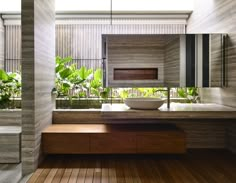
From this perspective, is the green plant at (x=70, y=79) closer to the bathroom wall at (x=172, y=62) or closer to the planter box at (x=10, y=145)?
the planter box at (x=10, y=145)

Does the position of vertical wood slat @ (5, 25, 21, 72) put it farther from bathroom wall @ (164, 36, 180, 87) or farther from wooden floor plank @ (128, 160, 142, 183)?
wooden floor plank @ (128, 160, 142, 183)

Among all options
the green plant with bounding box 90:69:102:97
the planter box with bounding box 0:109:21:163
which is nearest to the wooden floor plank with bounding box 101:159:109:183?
the planter box with bounding box 0:109:21:163

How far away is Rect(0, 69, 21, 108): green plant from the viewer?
3.98m

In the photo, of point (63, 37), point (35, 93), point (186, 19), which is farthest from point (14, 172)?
point (186, 19)

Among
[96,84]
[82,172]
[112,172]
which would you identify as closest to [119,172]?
[112,172]

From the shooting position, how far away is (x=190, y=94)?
14.4 ft

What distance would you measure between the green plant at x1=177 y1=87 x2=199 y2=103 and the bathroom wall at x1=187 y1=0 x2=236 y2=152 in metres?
0.11

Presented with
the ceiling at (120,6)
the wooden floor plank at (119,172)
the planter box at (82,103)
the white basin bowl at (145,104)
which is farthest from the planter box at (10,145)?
the ceiling at (120,6)

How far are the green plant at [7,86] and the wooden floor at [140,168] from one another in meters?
1.18

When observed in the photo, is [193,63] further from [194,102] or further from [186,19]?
[186,19]

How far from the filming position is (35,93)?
299cm

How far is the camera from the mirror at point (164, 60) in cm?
368

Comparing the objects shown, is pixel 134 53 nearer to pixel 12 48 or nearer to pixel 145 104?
pixel 145 104

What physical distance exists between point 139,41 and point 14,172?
2371 millimetres
